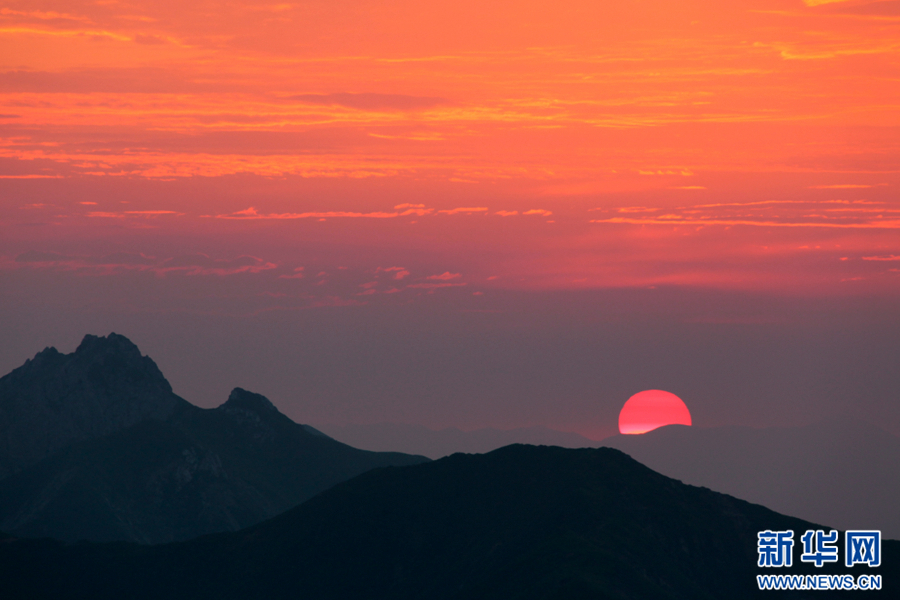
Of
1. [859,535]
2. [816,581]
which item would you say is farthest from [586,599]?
[816,581]

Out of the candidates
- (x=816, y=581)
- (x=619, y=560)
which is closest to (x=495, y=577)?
(x=619, y=560)

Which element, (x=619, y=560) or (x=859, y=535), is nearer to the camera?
(x=859, y=535)

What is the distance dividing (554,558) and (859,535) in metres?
50.0

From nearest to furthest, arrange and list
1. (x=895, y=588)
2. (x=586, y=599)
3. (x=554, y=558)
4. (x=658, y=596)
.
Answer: (x=586, y=599), (x=658, y=596), (x=554, y=558), (x=895, y=588)

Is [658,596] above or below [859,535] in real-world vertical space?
below

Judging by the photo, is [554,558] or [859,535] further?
[554,558]

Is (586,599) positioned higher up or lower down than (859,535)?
lower down

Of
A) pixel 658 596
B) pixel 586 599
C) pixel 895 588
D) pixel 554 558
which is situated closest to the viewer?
pixel 586 599

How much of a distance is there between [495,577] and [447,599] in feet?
34.3

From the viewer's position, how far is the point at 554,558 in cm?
18412

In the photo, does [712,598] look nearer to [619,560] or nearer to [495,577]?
[619,560]

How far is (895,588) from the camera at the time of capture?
19888cm

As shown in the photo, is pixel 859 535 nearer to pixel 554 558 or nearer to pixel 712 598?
pixel 712 598

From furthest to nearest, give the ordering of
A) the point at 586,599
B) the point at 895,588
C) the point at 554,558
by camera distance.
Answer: the point at 895,588 → the point at 554,558 → the point at 586,599
